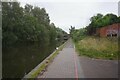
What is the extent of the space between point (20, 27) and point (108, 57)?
33.2 metres

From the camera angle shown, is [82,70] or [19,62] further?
[19,62]

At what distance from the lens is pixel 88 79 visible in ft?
44.1

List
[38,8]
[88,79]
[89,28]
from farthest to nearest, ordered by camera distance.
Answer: [89,28], [38,8], [88,79]

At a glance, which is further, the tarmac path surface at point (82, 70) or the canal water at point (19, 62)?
the canal water at point (19, 62)

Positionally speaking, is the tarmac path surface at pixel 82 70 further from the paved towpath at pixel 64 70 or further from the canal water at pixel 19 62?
the canal water at pixel 19 62

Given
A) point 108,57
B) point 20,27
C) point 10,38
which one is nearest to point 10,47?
point 10,38

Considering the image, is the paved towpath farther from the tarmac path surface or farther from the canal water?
the canal water

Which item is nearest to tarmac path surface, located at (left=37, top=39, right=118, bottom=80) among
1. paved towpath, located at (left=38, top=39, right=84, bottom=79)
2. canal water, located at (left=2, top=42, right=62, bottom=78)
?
paved towpath, located at (left=38, top=39, right=84, bottom=79)

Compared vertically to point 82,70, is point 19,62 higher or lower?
lower

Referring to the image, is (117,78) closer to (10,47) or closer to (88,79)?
(88,79)

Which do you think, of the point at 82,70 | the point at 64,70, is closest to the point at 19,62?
the point at 64,70

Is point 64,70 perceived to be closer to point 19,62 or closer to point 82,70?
point 82,70

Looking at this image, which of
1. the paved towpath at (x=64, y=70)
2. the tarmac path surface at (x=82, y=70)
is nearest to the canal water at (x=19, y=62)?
the paved towpath at (x=64, y=70)

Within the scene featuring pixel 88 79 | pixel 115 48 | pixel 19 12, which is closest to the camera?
pixel 88 79
